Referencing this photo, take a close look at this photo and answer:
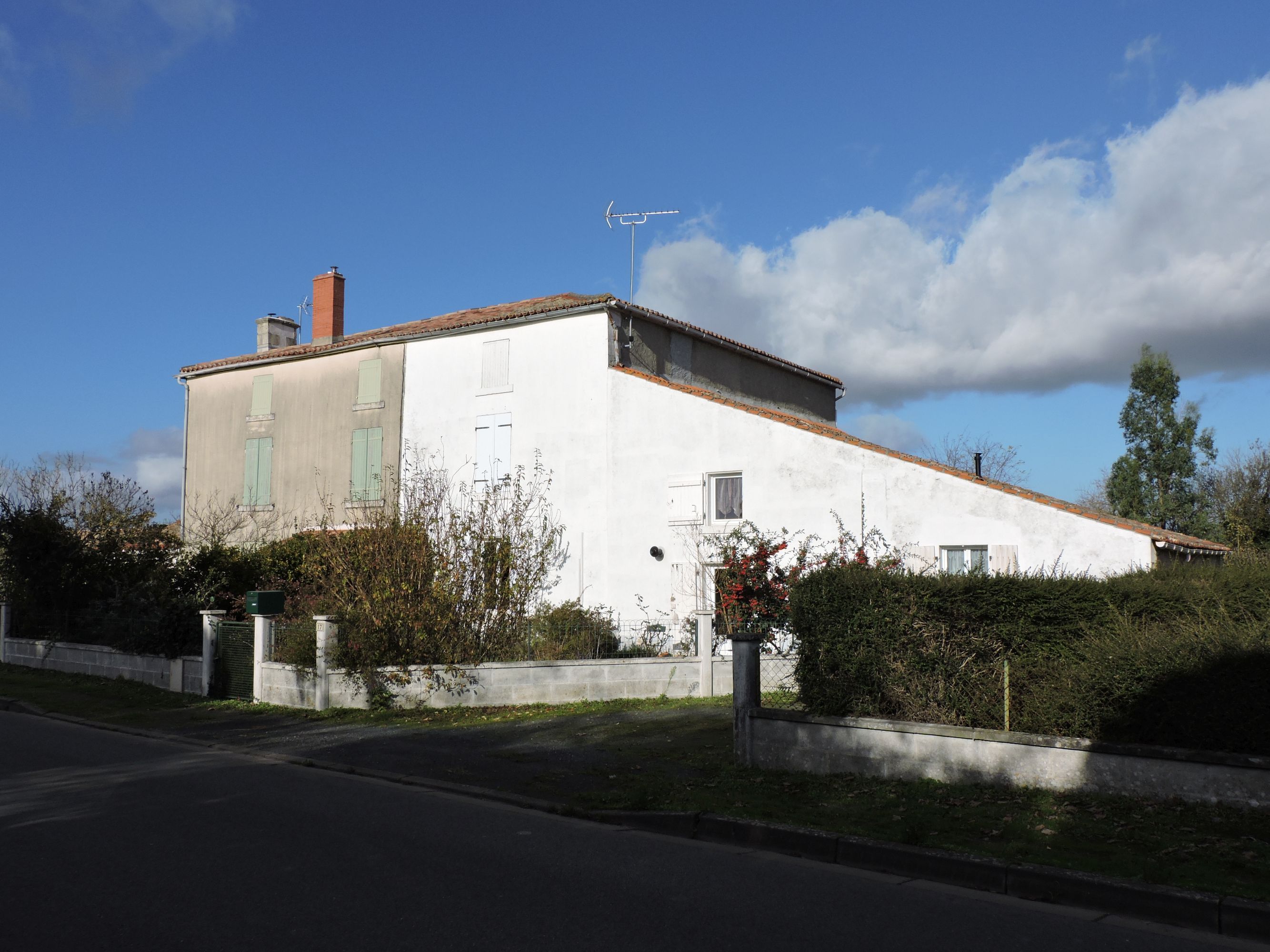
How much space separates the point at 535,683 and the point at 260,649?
14.3ft

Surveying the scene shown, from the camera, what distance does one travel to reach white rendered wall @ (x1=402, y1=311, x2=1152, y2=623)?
18.1 m

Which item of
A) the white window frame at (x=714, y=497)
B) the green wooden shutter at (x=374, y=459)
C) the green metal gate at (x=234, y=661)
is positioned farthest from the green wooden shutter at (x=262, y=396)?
the white window frame at (x=714, y=497)

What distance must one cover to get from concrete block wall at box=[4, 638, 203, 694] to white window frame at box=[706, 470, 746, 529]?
1036 centimetres

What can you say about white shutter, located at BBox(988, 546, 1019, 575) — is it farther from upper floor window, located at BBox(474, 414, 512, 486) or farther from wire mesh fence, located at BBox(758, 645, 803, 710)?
upper floor window, located at BBox(474, 414, 512, 486)

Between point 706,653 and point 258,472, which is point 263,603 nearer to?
point 706,653

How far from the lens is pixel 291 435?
2938 centimetres

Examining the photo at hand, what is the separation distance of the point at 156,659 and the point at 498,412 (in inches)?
400

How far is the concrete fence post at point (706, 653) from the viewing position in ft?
53.8

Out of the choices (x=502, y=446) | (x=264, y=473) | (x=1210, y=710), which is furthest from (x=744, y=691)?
(x=264, y=473)

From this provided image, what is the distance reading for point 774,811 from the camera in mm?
7785

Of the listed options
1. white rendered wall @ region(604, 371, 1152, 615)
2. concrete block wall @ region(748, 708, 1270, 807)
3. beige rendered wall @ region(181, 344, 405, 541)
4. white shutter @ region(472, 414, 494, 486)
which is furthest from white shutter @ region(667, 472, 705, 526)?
concrete block wall @ region(748, 708, 1270, 807)

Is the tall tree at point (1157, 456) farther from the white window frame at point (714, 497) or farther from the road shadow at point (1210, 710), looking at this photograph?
the road shadow at point (1210, 710)

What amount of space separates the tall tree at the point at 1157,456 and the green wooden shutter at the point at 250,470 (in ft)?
93.0

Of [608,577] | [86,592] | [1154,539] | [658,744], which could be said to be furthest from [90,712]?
[1154,539]
